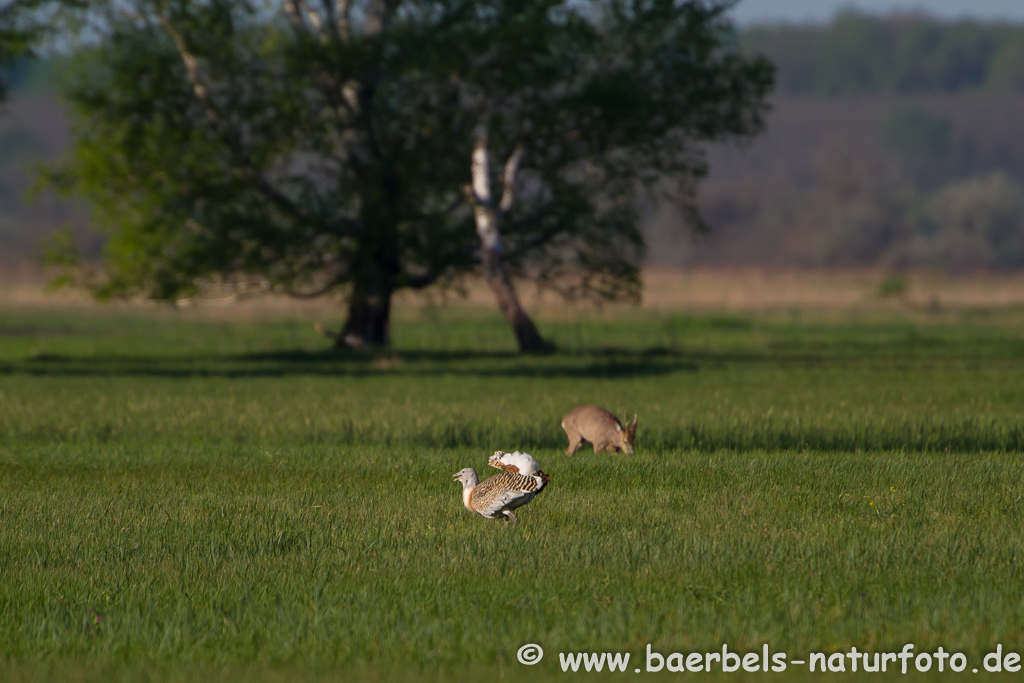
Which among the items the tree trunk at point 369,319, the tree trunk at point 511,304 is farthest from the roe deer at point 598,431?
the tree trunk at point 369,319

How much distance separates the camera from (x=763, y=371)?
94.9 ft

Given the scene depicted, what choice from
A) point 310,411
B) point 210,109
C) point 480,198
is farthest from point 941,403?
point 210,109

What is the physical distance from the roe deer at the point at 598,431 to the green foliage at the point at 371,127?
20.9 meters

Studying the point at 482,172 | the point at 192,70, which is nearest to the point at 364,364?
the point at 482,172

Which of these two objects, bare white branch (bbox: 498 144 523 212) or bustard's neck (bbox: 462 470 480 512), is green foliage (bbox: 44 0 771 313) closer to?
bare white branch (bbox: 498 144 523 212)

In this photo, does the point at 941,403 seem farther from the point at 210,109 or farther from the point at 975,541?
the point at 210,109

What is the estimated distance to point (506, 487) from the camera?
29.8ft

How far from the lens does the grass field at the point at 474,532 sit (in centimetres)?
666

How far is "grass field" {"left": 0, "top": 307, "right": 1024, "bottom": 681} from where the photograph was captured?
666 centimetres

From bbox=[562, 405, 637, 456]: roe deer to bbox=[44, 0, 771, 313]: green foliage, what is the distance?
20940mm

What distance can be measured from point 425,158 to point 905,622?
1178 inches

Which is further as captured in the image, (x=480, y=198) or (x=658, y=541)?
(x=480, y=198)

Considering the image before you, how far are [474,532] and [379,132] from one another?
27.8m

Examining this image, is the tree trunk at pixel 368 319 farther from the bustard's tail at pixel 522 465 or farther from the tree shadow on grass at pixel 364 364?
the bustard's tail at pixel 522 465
